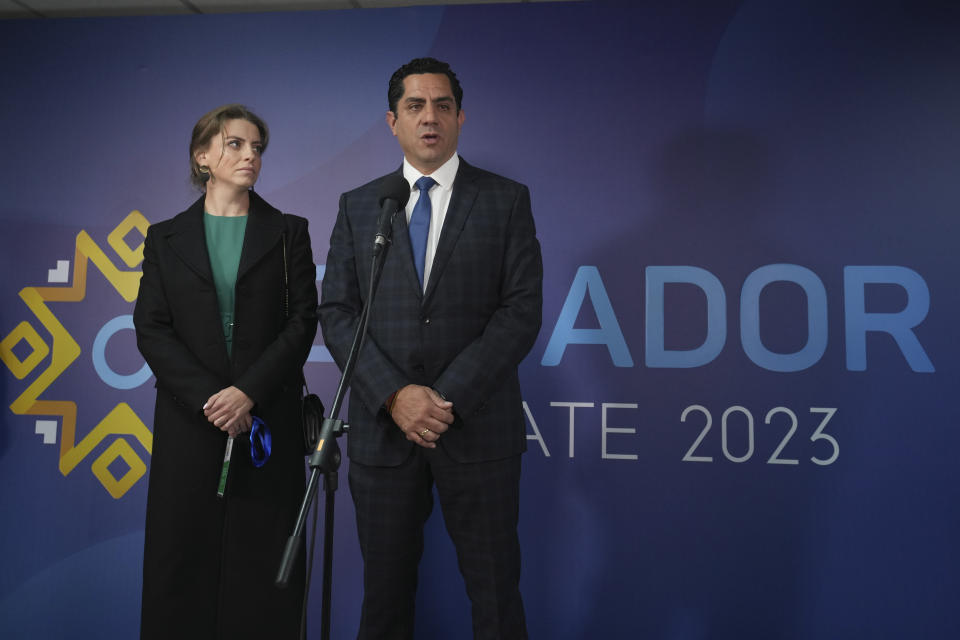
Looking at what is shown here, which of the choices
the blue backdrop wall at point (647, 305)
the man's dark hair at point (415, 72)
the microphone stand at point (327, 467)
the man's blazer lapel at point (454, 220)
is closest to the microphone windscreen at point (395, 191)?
the microphone stand at point (327, 467)

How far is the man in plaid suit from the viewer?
1.81 metres

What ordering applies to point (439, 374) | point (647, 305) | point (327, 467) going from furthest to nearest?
1. point (647, 305)
2. point (439, 374)
3. point (327, 467)

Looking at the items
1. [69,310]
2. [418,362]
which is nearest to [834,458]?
[418,362]

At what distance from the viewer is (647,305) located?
2818 millimetres

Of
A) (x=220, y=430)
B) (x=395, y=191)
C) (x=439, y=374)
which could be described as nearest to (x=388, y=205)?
(x=395, y=191)

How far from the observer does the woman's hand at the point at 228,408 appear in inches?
76.3

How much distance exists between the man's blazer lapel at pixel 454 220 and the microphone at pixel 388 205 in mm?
286

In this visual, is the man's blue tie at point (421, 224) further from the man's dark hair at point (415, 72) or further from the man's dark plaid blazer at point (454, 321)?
the man's dark hair at point (415, 72)

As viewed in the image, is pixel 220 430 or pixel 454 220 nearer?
pixel 454 220

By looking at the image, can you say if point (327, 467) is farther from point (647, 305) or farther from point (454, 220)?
point (647, 305)

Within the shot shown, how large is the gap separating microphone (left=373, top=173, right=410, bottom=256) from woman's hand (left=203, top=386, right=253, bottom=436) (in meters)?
0.73

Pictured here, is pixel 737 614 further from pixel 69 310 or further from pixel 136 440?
pixel 69 310

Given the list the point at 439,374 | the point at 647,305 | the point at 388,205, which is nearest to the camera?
the point at 388,205

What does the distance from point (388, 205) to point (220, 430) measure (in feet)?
3.24
